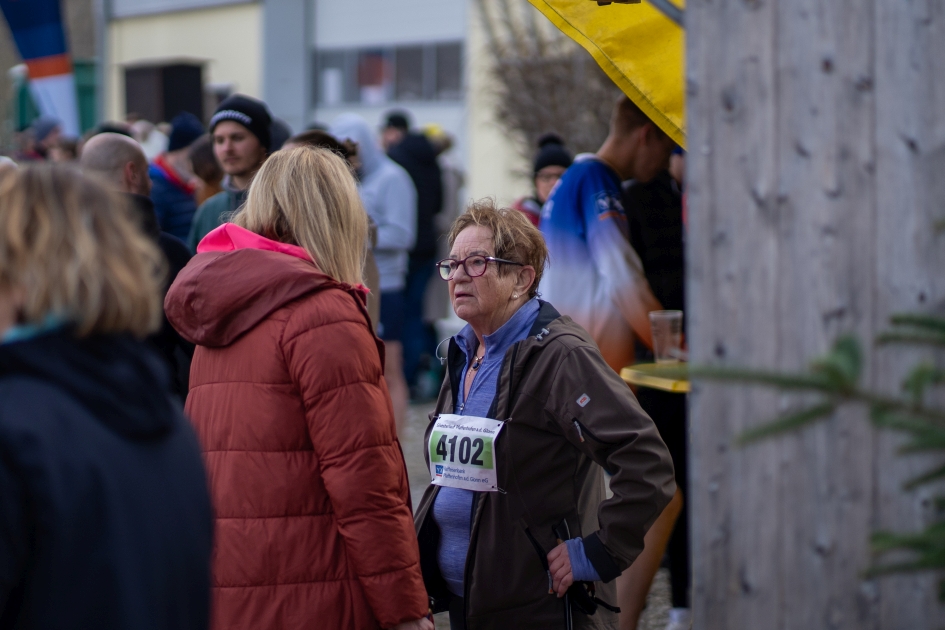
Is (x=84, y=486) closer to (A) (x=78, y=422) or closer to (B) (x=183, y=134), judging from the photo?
(A) (x=78, y=422)

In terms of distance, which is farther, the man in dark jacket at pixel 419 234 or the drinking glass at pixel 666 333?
the man in dark jacket at pixel 419 234

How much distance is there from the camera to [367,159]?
23.8 ft

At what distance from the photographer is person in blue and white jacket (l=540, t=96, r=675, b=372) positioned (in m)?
4.28

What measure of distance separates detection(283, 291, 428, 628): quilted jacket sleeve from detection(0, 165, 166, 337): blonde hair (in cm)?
99

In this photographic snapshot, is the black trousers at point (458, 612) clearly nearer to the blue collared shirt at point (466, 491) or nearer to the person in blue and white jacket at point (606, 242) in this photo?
the blue collared shirt at point (466, 491)

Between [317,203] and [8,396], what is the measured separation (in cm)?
150

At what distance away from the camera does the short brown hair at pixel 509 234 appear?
3.20 m

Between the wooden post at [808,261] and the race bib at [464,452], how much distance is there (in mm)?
1043

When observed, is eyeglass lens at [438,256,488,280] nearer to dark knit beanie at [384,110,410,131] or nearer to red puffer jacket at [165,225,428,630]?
red puffer jacket at [165,225,428,630]

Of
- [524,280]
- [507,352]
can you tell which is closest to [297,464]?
[507,352]

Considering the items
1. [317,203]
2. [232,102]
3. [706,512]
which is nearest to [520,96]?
[232,102]

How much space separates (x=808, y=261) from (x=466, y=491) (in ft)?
4.65

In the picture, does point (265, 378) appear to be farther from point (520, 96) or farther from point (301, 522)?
point (520, 96)

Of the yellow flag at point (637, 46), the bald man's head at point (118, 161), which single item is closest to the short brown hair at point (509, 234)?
the yellow flag at point (637, 46)
